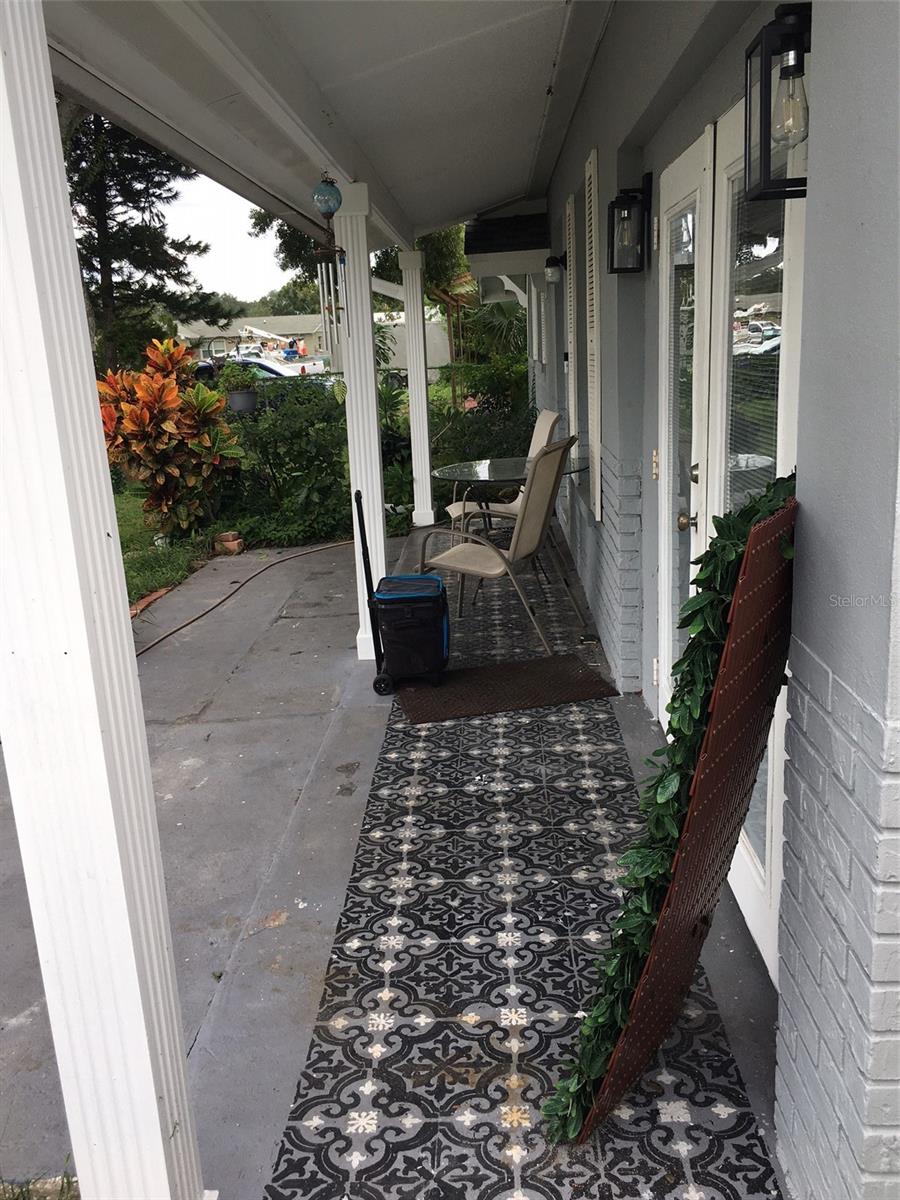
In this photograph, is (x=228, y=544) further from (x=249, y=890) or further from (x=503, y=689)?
(x=249, y=890)

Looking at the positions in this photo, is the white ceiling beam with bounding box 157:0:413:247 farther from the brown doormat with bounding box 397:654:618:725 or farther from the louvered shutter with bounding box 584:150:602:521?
the brown doormat with bounding box 397:654:618:725

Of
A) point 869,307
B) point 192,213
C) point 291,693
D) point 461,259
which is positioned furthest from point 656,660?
point 461,259

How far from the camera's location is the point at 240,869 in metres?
3.16

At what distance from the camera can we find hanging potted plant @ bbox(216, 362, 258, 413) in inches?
381

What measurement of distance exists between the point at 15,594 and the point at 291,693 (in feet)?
11.5

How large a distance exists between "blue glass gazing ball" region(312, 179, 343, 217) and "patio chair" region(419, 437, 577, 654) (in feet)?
5.00

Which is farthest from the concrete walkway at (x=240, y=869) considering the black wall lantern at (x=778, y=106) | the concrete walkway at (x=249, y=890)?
the black wall lantern at (x=778, y=106)

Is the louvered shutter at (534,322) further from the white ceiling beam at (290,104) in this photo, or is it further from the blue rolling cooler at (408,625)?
the blue rolling cooler at (408,625)

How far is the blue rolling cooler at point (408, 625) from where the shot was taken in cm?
450

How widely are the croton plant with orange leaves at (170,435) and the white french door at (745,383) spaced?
19.0 feet

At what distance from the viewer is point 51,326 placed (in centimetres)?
127

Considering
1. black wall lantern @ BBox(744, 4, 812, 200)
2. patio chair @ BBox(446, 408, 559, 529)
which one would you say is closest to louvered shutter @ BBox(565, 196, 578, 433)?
patio chair @ BBox(446, 408, 559, 529)

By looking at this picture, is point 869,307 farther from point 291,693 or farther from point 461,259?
point 461,259

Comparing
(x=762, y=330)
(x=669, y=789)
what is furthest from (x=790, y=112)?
(x=669, y=789)
